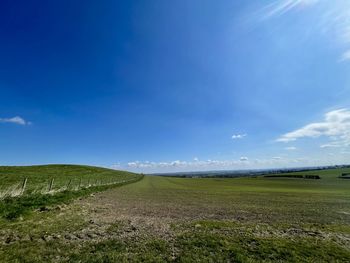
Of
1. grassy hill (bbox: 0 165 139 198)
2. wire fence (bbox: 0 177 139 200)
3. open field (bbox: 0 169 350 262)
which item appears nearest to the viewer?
open field (bbox: 0 169 350 262)

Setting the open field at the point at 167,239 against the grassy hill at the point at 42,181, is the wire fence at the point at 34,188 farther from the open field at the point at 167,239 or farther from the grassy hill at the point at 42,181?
the open field at the point at 167,239

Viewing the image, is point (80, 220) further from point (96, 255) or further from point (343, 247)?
point (343, 247)

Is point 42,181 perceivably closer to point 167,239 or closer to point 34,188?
point 34,188

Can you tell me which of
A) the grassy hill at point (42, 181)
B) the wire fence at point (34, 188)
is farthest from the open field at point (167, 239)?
the grassy hill at point (42, 181)

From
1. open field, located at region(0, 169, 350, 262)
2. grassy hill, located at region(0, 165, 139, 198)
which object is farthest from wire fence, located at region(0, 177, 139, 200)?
open field, located at region(0, 169, 350, 262)

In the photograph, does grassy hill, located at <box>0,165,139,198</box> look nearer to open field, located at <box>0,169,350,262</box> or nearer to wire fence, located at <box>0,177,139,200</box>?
wire fence, located at <box>0,177,139,200</box>

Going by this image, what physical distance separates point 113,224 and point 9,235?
13.3ft

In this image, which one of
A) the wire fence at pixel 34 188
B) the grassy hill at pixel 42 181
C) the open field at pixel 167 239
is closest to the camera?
the open field at pixel 167 239

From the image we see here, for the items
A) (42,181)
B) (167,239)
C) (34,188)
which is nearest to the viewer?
(167,239)

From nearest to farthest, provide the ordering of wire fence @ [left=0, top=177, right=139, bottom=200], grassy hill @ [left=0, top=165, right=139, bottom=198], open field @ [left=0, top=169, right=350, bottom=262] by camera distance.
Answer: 1. open field @ [left=0, top=169, right=350, bottom=262]
2. wire fence @ [left=0, top=177, right=139, bottom=200]
3. grassy hill @ [left=0, top=165, right=139, bottom=198]

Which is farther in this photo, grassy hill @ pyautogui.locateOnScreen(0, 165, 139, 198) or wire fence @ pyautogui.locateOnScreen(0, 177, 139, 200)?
grassy hill @ pyautogui.locateOnScreen(0, 165, 139, 198)

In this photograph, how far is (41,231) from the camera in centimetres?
922

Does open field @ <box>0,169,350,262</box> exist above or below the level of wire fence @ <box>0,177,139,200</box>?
below

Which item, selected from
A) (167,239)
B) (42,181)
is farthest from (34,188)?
(167,239)
